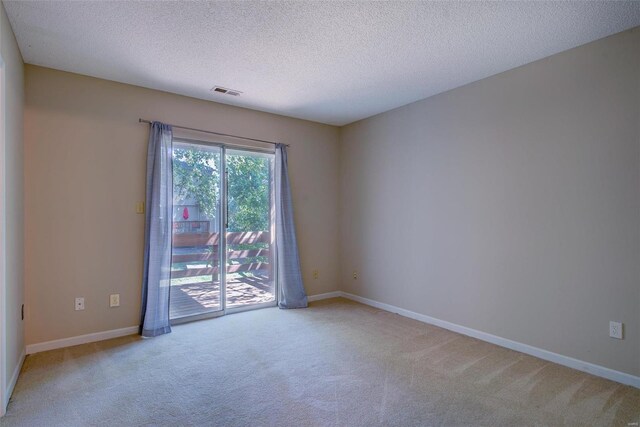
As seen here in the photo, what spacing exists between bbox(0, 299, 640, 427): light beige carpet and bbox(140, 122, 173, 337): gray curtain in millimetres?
248

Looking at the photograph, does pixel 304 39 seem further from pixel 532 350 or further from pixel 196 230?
pixel 532 350

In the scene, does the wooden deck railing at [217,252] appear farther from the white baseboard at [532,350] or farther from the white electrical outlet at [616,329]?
the white electrical outlet at [616,329]

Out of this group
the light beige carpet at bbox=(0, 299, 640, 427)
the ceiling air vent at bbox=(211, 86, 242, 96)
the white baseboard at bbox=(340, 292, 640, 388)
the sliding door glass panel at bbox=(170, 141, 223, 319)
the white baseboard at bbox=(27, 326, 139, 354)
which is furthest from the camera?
the sliding door glass panel at bbox=(170, 141, 223, 319)

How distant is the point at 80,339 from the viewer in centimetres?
318

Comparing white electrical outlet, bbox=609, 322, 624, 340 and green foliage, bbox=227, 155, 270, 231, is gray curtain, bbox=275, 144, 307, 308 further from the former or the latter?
white electrical outlet, bbox=609, 322, 624, 340

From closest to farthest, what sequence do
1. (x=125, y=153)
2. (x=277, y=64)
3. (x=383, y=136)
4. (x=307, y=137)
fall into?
(x=277, y=64), (x=125, y=153), (x=383, y=136), (x=307, y=137)

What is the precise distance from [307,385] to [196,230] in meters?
2.25

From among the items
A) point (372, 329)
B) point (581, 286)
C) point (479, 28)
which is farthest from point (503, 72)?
point (372, 329)

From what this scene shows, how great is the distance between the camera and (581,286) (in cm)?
266

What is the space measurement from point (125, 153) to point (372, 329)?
3.13 metres

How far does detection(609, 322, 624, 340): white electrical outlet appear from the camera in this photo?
2461 mm

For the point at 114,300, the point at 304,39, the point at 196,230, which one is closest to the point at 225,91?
the point at 304,39

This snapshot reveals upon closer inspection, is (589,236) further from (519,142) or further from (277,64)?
(277,64)

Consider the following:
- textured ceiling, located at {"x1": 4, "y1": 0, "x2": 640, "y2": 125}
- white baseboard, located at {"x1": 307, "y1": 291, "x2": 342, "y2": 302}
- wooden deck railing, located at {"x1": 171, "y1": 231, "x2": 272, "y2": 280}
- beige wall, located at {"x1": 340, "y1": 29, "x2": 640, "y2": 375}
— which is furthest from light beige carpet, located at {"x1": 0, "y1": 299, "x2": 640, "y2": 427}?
textured ceiling, located at {"x1": 4, "y1": 0, "x2": 640, "y2": 125}
